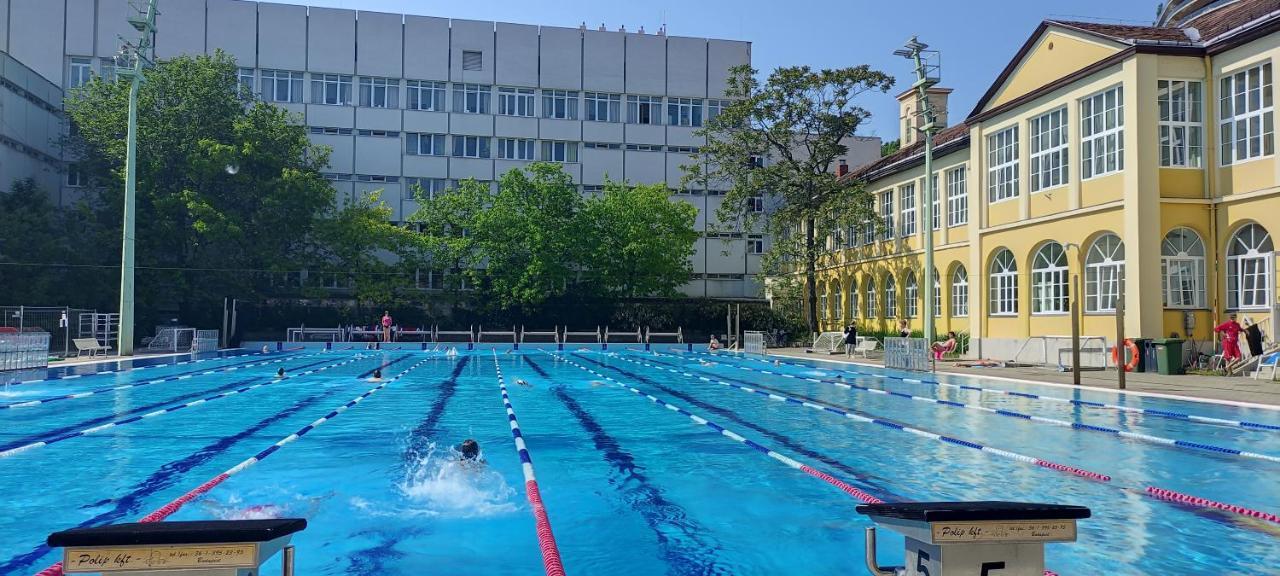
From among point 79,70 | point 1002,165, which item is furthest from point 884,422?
point 79,70

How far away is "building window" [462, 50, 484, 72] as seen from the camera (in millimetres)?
45562

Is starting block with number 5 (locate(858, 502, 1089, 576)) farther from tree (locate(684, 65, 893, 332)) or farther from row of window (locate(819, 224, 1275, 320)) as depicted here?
tree (locate(684, 65, 893, 332))

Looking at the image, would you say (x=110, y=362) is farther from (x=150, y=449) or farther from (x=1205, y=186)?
(x=1205, y=186)

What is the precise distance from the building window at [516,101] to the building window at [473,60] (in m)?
1.72

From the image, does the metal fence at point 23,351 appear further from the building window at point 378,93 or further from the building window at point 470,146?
the building window at point 470,146

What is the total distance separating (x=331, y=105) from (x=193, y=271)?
13.4 m

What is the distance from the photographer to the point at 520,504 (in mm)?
7098

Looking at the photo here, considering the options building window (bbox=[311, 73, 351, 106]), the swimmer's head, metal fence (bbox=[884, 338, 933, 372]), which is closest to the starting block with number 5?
the swimmer's head

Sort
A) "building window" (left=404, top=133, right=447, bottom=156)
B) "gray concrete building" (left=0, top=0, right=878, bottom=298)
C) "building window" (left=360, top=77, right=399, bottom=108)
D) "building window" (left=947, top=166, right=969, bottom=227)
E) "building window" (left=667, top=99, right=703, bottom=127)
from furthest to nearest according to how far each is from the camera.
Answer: "building window" (left=667, top=99, right=703, bottom=127) → "building window" (left=404, top=133, right=447, bottom=156) → "building window" (left=360, top=77, right=399, bottom=108) → "gray concrete building" (left=0, top=0, right=878, bottom=298) → "building window" (left=947, top=166, right=969, bottom=227)

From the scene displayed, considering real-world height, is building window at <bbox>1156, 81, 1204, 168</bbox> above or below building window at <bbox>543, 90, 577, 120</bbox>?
below

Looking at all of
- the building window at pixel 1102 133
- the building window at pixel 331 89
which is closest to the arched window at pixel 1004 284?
the building window at pixel 1102 133

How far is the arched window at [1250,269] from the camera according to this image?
1830 cm

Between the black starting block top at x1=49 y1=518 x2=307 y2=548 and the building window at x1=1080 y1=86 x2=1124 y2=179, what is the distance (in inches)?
910

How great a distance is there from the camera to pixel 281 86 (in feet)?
143
